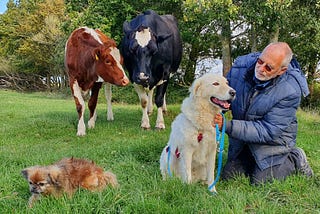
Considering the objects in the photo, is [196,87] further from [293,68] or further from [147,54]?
[147,54]

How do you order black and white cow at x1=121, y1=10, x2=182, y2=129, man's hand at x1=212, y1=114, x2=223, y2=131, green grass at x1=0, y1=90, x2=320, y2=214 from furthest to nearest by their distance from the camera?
black and white cow at x1=121, y1=10, x2=182, y2=129, man's hand at x1=212, y1=114, x2=223, y2=131, green grass at x1=0, y1=90, x2=320, y2=214

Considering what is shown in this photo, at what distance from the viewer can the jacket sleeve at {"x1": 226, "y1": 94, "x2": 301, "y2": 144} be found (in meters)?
4.50

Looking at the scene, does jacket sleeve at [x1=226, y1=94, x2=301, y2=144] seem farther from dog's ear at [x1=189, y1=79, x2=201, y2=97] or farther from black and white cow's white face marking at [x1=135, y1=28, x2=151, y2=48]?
black and white cow's white face marking at [x1=135, y1=28, x2=151, y2=48]

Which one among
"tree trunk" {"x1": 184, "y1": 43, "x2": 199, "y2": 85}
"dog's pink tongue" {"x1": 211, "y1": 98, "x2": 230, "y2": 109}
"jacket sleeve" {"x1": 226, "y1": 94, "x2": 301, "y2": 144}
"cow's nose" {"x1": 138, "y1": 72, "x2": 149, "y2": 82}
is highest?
"dog's pink tongue" {"x1": 211, "y1": 98, "x2": 230, "y2": 109}

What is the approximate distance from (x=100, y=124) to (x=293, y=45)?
10673 mm

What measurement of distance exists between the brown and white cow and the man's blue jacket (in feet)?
12.3

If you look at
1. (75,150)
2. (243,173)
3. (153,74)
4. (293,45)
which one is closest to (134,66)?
(153,74)

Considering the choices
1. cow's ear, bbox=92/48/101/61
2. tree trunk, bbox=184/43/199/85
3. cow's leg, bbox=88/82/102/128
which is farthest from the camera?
tree trunk, bbox=184/43/199/85

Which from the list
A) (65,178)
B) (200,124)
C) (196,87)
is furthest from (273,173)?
(65,178)

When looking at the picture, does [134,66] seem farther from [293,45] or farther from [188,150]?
[293,45]

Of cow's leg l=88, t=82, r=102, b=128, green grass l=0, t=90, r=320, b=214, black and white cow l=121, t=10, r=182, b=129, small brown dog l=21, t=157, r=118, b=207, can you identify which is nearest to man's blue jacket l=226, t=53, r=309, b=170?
green grass l=0, t=90, r=320, b=214

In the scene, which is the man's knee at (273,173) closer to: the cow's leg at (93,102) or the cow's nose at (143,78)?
the cow's nose at (143,78)

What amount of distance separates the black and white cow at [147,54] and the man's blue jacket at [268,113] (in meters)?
3.59

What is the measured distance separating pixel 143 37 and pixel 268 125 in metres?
4.59
